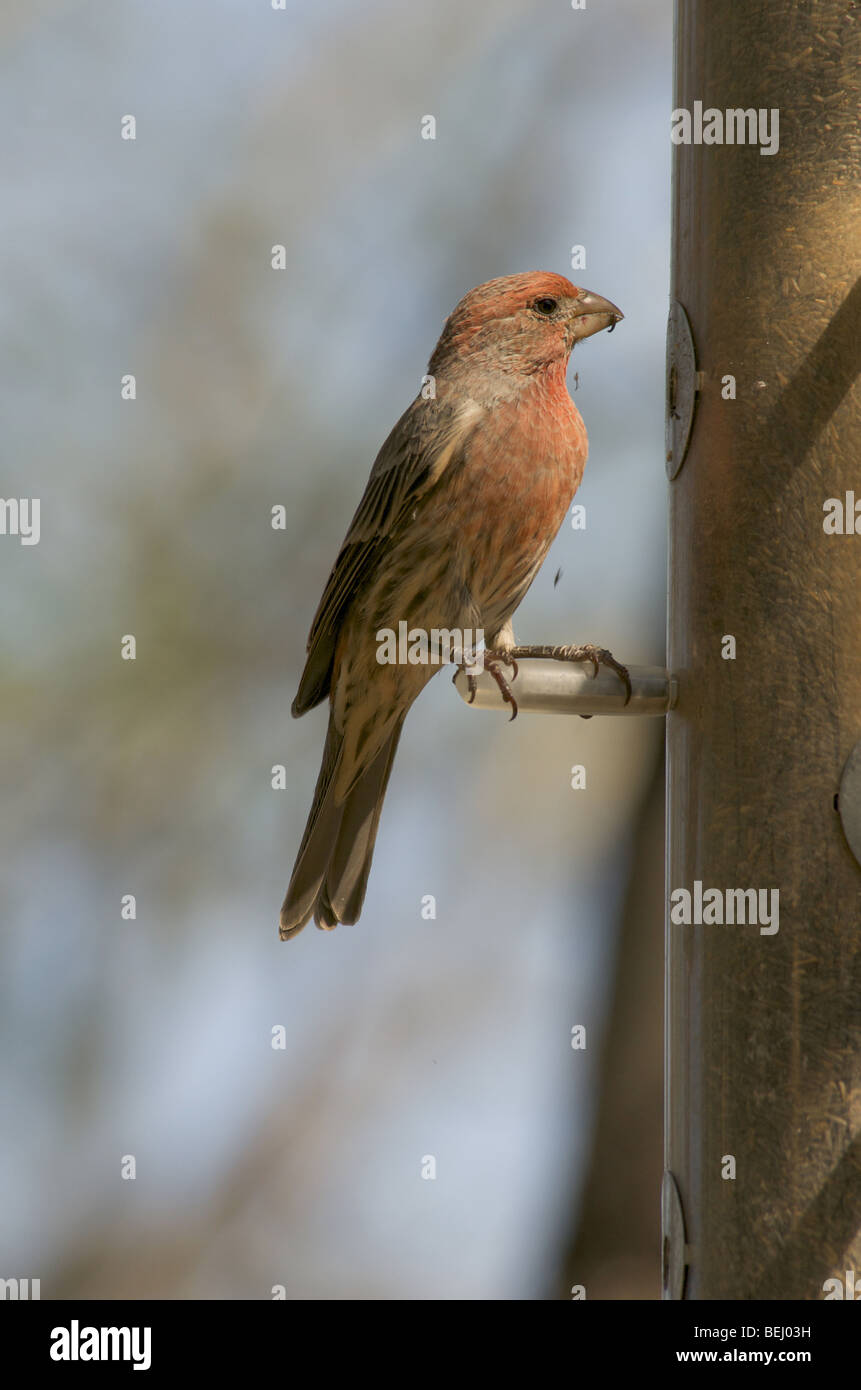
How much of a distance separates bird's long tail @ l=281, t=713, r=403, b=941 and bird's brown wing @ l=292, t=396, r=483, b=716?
247 millimetres

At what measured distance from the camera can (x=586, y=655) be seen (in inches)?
207

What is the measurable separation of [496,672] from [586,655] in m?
0.35

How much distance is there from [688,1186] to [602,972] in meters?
5.04

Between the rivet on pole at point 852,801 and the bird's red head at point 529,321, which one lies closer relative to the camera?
the rivet on pole at point 852,801

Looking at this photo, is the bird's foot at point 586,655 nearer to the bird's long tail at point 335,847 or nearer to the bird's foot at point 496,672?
the bird's foot at point 496,672

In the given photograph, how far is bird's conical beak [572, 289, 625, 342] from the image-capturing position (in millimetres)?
6578

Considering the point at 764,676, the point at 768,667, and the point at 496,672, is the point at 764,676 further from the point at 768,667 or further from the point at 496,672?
the point at 496,672

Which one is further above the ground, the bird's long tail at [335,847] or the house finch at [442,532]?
the house finch at [442,532]

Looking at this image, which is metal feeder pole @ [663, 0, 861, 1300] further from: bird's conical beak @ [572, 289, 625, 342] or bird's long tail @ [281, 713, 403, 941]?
bird's long tail @ [281, 713, 403, 941]

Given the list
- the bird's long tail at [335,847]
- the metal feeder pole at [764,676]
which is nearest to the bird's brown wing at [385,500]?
the bird's long tail at [335,847]

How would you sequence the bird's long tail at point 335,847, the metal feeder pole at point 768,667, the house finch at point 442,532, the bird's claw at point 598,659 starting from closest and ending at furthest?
the metal feeder pole at point 768,667, the bird's claw at point 598,659, the house finch at point 442,532, the bird's long tail at point 335,847

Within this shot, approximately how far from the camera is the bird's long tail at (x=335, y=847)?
6547 millimetres

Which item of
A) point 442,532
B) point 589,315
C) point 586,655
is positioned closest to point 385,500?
point 442,532
